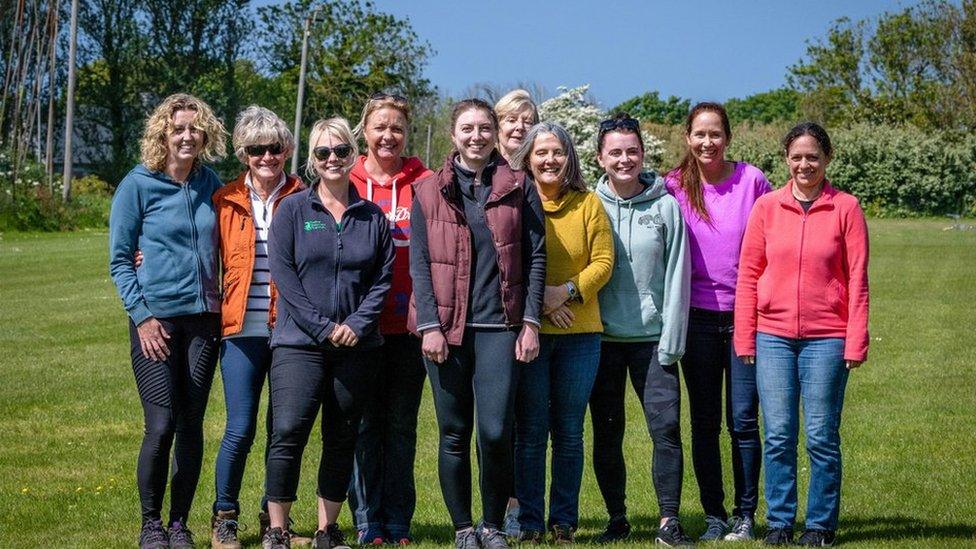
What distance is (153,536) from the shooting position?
18.8ft

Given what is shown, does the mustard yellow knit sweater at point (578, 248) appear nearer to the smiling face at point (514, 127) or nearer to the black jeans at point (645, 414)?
the black jeans at point (645, 414)

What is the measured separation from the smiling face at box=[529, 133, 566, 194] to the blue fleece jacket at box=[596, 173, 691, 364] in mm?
433

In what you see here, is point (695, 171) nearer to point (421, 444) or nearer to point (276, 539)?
point (276, 539)

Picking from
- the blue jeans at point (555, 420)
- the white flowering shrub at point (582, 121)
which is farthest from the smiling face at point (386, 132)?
the white flowering shrub at point (582, 121)

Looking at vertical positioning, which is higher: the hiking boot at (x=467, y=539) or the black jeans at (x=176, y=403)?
the black jeans at (x=176, y=403)

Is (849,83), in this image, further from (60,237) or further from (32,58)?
(60,237)

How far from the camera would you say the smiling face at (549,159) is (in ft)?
18.9

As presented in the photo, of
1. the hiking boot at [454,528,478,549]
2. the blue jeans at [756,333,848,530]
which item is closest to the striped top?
the hiking boot at [454,528,478,549]

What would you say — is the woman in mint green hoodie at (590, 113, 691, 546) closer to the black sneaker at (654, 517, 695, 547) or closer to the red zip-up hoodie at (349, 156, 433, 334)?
the black sneaker at (654, 517, 695, 547)

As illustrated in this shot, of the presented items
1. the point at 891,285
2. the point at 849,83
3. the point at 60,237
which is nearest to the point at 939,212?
the point at 849,83

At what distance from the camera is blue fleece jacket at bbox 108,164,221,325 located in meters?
5.65

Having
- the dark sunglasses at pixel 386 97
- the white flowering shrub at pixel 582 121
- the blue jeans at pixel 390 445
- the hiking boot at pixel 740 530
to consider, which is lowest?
the hiking boot at pixel 740 530

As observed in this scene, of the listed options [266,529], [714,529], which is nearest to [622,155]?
[714,529]

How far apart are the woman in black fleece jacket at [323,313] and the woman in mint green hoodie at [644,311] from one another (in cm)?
122
